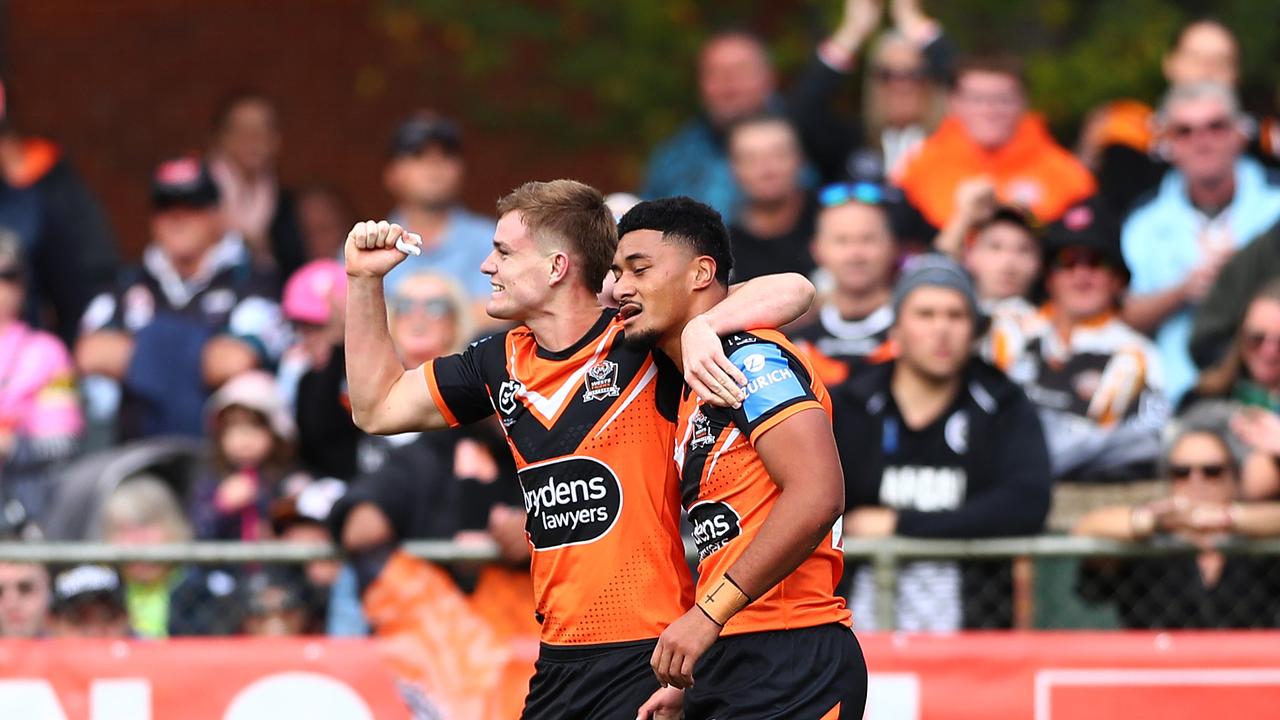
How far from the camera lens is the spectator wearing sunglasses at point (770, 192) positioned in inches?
359

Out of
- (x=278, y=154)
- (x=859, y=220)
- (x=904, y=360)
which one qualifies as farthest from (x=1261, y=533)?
(x=278, y=154)

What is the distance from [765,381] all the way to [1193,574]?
121 inches

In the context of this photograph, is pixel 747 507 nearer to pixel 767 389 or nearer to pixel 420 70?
pixel 767 389

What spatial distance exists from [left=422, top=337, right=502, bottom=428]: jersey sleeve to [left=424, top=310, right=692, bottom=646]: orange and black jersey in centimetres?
12

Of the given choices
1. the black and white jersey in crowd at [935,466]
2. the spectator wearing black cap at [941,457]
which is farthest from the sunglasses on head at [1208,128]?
the black and white jersey in crowd at [935,466]

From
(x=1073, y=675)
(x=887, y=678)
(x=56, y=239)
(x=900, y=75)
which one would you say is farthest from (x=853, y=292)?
(x=56, y=239)

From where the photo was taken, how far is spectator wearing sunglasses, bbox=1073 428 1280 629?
23.9 feet

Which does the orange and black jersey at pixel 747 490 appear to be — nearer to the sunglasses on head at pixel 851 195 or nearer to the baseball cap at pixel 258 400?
the sunglasses on head at pixel 851 195

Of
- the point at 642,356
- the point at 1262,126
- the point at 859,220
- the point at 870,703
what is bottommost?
the point at 870,703

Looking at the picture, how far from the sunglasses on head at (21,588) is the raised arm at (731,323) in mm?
3585

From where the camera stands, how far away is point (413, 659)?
7.30m

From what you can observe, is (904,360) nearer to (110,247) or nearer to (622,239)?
(622,239)

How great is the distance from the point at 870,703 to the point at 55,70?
413 inches

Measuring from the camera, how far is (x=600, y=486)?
17.2ft
